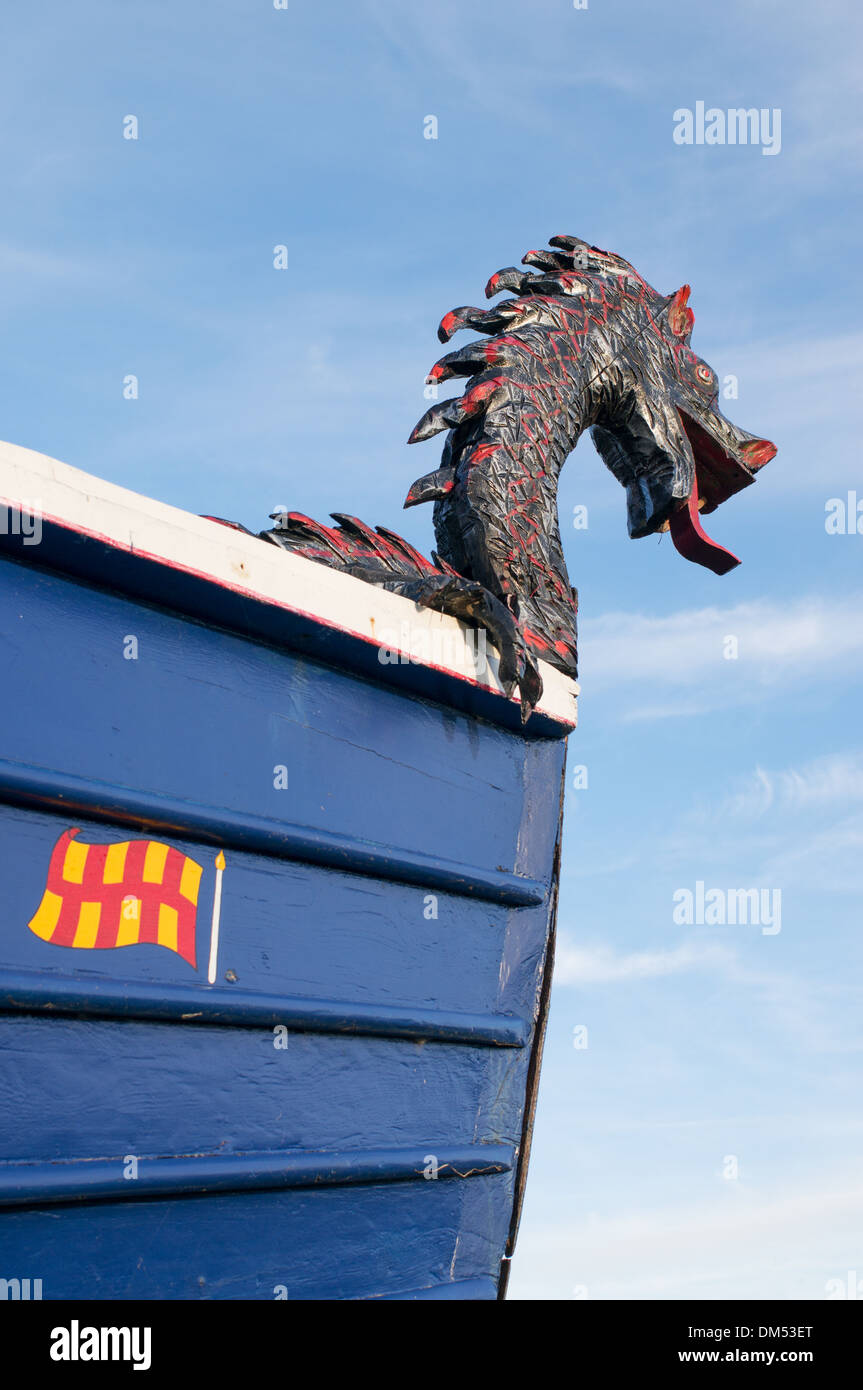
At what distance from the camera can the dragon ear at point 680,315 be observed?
4.02m

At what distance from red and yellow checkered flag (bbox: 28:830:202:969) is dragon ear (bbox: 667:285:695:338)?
8.87 ft

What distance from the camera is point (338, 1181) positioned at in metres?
2.33

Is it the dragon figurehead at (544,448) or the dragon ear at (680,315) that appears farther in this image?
the dragon ear at (680,315)

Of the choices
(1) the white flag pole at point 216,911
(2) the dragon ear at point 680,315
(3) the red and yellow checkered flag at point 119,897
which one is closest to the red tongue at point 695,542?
(2) the dragon ear at point 680,315

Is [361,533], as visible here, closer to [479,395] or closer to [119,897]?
[479,395]

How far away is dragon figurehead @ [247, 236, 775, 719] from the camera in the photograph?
2.93 metres

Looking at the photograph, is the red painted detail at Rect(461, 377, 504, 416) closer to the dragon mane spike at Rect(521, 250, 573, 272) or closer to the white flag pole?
the dragon mane spike at Rect(521, 250, 573, 272)

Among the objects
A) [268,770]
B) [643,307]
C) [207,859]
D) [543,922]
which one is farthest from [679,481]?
[207,859]

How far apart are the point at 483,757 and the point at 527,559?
619 millimetres

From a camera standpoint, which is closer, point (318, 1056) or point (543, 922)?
point (318, 1056)

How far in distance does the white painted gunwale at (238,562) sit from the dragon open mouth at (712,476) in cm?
122

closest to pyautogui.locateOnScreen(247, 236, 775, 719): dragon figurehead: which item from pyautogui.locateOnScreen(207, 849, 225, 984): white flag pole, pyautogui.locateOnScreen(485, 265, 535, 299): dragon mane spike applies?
pyautogui.locateOnScreen(485, 265, 535, 299): dragon mane spike

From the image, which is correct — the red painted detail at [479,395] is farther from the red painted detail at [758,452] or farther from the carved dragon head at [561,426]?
the red painted detail at [758,452]
